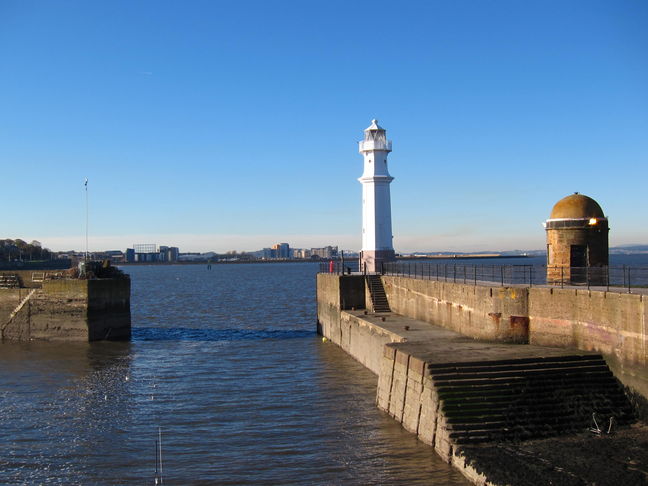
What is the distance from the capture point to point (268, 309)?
48.8 meters

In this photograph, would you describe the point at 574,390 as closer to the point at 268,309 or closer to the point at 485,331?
the point at 485,331

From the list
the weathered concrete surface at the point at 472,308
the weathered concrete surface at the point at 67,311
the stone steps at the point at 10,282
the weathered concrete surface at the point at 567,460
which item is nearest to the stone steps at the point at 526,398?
the weathered concrete surface at the point at 567,460

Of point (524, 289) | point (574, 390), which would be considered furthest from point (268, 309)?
point (574, 390)

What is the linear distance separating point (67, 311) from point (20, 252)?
339 ft

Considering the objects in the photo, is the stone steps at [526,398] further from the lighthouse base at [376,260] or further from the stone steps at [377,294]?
the lighthouse base at [376,260]

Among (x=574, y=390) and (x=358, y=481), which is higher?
(x=574, y=390)

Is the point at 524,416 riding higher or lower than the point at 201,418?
higher

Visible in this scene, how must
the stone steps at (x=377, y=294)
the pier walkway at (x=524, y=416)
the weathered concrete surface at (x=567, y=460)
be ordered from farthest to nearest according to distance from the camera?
the stone steps at (x=377, y=294), the pier walkway at (x=524, y=416), the weathered concrete surface at (x=567, y=460)

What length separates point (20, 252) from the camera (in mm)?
124250

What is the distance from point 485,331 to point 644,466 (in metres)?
8.14

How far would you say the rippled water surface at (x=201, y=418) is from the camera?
43.9 ft

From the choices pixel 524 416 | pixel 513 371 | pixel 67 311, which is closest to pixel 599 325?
pixel 513 371

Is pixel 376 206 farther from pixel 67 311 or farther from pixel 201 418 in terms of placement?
pixel 201 418

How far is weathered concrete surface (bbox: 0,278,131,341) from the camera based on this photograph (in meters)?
31.0
